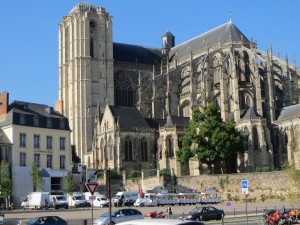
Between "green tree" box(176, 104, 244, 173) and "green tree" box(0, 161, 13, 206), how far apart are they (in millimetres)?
20995

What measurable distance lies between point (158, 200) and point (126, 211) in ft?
74.0

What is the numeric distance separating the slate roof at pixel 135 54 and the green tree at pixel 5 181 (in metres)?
46.8

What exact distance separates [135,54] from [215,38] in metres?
16.0

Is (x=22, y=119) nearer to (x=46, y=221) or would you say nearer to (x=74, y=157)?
(x=74, y=157)

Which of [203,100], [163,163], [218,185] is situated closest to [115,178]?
[163,163]

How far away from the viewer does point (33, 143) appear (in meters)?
51.9

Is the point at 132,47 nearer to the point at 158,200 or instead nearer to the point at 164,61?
the point at 164,61

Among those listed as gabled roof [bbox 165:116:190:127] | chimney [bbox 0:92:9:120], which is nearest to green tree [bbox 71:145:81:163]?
gabled roof [bbox 165:116:190:127]

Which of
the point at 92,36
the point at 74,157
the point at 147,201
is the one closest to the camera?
the point at 147,201

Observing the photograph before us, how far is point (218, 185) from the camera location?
5406cm

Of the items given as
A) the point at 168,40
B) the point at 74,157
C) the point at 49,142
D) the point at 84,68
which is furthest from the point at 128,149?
the point at 168,40

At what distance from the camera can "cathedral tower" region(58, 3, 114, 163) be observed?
83188 millimetres

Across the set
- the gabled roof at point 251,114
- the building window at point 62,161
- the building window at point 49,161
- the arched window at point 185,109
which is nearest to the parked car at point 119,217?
the building window at point 49,161

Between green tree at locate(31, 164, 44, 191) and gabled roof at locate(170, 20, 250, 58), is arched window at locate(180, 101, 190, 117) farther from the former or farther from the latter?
green tree at locate(31, 164, 44, 191)
